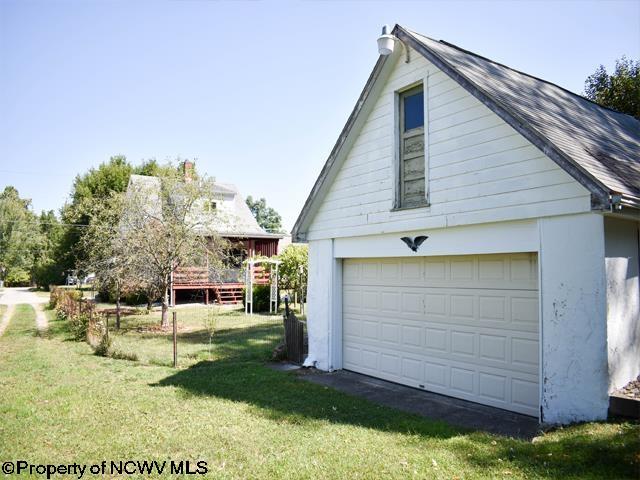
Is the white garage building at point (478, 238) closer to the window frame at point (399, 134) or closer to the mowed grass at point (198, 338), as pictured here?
the window frame at point (399, 134)

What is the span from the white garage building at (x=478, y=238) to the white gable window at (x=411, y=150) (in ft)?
0.10

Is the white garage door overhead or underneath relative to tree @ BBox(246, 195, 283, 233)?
underneath

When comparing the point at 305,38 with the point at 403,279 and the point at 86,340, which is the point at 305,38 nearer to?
the point at 403,279

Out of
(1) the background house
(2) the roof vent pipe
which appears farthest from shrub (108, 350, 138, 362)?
(2) the roof vent pipe

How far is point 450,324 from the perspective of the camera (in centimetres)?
791

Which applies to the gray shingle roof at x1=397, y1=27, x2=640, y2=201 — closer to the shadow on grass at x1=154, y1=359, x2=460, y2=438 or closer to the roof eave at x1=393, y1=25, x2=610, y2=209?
the roof eave at x1=393, y1=25, x2=610, y2=209

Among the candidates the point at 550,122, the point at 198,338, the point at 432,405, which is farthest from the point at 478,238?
the point at 198,338

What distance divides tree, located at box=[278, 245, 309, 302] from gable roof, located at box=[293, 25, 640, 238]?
12.7 m

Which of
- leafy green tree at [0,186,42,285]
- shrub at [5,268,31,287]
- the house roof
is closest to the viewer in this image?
the house roof

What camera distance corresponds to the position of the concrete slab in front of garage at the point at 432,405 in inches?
248

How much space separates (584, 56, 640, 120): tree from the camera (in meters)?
20.2

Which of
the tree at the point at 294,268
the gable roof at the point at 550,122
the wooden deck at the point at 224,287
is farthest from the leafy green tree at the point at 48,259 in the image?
the gable roof at the point at 550,122

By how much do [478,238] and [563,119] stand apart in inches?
98.8

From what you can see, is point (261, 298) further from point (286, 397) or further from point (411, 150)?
point (411, 150)
